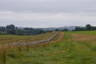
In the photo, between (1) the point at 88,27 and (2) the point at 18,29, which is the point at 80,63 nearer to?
(2) the point at 18,29

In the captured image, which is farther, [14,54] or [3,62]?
[14,54]

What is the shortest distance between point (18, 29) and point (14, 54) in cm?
8567

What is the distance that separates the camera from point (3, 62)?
47.9 feet

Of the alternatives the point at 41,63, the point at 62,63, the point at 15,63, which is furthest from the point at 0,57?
the point at 62,63

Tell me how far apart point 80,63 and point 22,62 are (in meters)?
2.78

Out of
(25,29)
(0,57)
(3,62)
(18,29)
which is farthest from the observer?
(25,29)

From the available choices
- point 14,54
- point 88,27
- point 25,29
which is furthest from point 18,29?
point 14,54

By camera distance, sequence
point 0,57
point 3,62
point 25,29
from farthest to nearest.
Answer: point 25,29 < point 0,57 < point 3,62

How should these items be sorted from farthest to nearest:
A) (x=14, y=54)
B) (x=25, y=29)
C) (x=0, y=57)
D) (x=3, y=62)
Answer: (x=25, y=29) → (x=14, y=54) → (x=0, y=57) → (x=3, y=62)

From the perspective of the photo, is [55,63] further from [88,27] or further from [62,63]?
[88,27]

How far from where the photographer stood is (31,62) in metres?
15.9

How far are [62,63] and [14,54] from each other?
4076 millimetres

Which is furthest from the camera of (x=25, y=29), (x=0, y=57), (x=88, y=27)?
(x=88, y=27)

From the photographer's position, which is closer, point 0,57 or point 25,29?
point 0,57
